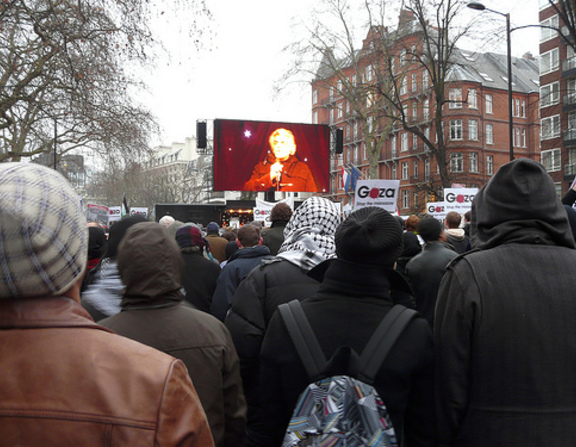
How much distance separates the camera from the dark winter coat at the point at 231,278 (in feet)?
14.8

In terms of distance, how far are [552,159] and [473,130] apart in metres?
13.4

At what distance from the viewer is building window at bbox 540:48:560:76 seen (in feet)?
156

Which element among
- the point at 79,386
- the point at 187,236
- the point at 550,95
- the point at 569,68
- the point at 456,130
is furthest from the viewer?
the point at 456,130

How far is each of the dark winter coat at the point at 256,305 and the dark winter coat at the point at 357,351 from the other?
33.8 inches

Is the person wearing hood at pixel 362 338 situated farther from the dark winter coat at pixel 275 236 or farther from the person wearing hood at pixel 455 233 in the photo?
the person wearing hood at pixel 455 233

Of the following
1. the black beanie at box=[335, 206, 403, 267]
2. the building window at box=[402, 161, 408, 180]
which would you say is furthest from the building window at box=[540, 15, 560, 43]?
the black beanie at box=[335, 206, 403, 267]

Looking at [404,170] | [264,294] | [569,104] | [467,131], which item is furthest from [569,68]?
[264,294]

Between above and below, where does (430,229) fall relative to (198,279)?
above

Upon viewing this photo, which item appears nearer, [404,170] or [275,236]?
[275,236]

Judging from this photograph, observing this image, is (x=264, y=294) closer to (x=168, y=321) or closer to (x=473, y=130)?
(x=168, y=321)

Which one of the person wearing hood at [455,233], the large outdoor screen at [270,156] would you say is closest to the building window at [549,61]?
the large outdoor screen at [270,156]

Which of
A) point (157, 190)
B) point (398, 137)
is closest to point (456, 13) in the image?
point (398, 137)

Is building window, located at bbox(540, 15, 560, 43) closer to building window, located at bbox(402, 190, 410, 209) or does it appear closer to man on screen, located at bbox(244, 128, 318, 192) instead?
building window, located at bbox(402, 190, 410, 209)

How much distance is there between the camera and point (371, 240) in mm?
2266
